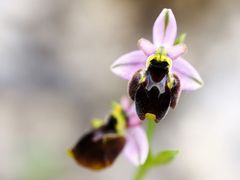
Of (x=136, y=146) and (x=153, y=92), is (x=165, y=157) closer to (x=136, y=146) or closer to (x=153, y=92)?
(x=136, y=146)

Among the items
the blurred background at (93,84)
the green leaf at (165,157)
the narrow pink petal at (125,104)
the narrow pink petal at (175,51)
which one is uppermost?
the blurred background at (93,84)

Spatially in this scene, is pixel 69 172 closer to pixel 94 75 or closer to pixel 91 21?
pixel 94 75

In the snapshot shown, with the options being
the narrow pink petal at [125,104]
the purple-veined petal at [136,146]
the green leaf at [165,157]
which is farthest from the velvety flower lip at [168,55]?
the narrow pink petal at [125,104]

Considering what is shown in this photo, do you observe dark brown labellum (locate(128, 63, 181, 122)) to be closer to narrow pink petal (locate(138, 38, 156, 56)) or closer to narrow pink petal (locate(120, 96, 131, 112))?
narrow pink petal (locate(138, 38, 156, 56))

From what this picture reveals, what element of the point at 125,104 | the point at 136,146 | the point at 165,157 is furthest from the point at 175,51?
the point at 125,104

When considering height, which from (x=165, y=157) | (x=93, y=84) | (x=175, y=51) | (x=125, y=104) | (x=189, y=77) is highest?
(x=93, y=84)

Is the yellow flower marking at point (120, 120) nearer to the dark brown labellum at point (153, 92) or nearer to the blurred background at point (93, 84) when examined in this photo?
the dark brown labellum at point (153, 92)

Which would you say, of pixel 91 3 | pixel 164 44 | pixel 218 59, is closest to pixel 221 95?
pixel 218 59
